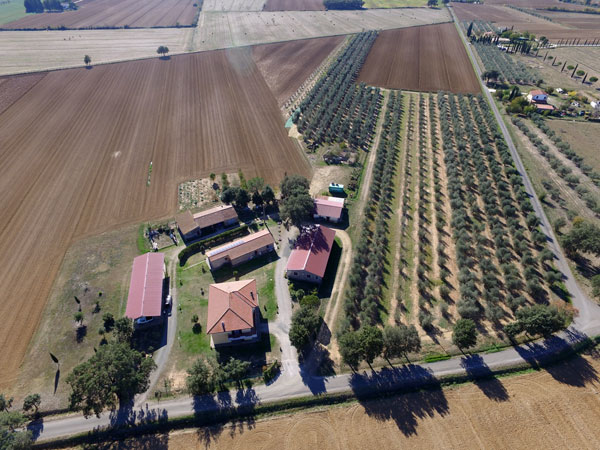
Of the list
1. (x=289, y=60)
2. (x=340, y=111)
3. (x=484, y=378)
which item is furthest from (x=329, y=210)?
(x=289, y=60)

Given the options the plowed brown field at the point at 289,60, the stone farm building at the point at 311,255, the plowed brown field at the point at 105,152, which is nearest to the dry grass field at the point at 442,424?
the stone farm building at the point at 311,255

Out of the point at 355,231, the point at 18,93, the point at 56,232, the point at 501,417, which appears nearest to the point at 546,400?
the point at 501,417

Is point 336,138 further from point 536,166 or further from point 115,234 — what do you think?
point 115,234

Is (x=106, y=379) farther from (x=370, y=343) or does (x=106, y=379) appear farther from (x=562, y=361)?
(x=562, y=361)

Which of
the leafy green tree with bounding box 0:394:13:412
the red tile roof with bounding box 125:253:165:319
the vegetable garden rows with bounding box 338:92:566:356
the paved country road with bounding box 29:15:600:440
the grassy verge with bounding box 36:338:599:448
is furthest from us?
the vegetable garden rows with bounding box 338:92:566:356

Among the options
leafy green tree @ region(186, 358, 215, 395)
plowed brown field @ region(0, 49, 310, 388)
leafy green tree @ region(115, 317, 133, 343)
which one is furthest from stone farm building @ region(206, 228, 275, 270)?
plowed brown field @ region(0, 49, 310, 388)

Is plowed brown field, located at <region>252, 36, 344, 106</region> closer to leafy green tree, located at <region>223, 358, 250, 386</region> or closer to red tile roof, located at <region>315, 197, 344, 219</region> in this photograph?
red tile roof, located at <region>315, 197, 344, 219</region>
